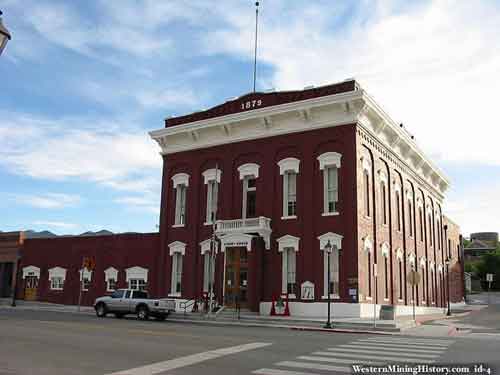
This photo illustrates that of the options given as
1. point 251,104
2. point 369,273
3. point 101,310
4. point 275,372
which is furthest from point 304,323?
point 275,372

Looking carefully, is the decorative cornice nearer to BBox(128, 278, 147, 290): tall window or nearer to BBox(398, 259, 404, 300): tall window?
BBox(398, 259, 404, 300): tall window

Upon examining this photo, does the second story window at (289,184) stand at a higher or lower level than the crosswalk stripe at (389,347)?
higher

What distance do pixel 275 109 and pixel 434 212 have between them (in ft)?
77.7

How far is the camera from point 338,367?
11.3 m

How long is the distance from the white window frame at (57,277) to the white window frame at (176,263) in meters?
11.4

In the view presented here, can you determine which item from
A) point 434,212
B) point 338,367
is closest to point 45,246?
point 434,212

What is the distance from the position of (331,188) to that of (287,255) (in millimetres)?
4708

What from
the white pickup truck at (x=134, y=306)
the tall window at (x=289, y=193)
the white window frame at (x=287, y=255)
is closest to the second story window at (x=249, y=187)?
the tall window at (x=289, y=193)

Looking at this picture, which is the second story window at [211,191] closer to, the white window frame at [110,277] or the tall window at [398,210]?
the white window frame at [110,277]

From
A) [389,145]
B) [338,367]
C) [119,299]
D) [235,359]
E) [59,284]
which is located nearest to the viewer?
[338,367]

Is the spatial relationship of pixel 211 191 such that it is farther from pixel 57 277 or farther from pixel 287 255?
pixel 57 277

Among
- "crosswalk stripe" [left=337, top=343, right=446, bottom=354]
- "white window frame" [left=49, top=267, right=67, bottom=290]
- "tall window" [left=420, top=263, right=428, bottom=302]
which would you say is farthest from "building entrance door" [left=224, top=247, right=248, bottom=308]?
"tall window" [left=420, top=263, right=428, bottom=302]

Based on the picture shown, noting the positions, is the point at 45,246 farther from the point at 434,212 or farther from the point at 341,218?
the point at 434,212

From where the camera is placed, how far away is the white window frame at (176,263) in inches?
1400
